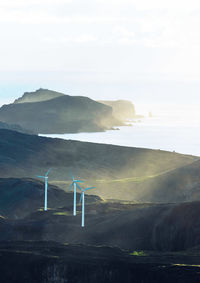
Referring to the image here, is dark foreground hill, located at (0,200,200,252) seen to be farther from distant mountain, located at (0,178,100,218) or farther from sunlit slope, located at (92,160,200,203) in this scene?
sunlit slope, located at (92,160,200,203)

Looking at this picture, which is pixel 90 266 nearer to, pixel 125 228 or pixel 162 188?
pixel 125 228

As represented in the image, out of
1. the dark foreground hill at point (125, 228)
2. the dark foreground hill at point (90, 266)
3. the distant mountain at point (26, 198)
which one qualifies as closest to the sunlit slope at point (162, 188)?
the distant mountain at point (26, 198)

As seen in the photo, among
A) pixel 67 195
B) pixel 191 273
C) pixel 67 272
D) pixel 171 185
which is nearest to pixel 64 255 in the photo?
pixel 67 272

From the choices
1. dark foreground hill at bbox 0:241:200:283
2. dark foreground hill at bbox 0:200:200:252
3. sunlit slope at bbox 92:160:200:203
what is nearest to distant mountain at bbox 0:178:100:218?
sunlit slope at bbox 92:160:200:203

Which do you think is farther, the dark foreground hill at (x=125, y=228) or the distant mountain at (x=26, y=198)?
the distant mountain at (x=26, y=198)

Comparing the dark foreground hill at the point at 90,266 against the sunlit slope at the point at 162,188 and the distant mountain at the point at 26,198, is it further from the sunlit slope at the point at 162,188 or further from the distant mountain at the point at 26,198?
the sunlit slope at the point at 162,188

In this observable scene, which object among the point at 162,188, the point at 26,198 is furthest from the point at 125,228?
the point at 162,188
